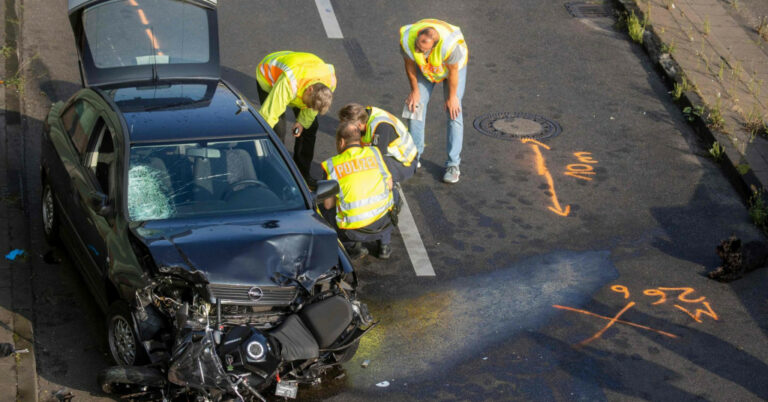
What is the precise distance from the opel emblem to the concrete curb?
5712mm

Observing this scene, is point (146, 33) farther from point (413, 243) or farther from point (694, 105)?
point (694, 105)

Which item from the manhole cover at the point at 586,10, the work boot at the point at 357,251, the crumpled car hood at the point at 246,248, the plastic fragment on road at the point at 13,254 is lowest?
the plastic fragment on road at the point at 13,254

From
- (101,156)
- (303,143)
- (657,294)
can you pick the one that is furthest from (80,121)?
(657,294)

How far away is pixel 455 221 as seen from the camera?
367 inches

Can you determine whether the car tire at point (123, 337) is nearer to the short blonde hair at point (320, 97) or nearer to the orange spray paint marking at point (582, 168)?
the short blonde hair at point (320, 97)

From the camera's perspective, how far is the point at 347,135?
8.28m

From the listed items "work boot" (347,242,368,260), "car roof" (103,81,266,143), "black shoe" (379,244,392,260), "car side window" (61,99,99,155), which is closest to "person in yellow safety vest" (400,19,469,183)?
"black shoe" (379,244,392,260)

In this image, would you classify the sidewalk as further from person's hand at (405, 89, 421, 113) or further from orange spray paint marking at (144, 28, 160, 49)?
person's hand at (405, 89, 421, 113)

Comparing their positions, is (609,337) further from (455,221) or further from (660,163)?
(660,163)

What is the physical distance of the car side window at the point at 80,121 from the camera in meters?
7.60

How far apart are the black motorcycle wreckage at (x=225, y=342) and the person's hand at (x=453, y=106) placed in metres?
3.61

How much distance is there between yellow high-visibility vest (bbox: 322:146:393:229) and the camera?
8164 mm

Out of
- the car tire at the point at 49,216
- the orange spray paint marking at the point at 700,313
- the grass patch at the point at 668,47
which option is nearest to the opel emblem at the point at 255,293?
the car tire at the point at 49,216

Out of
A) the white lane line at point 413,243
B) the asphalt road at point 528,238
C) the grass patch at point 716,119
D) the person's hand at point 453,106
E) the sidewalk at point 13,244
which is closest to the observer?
the sidewalk at point 13,244
